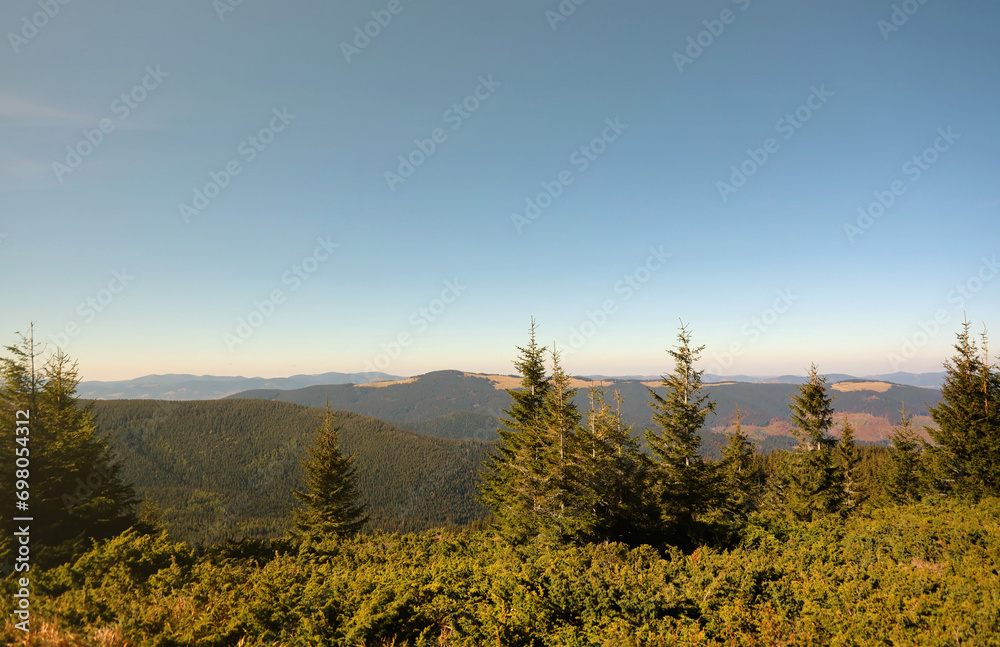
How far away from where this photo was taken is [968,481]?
78.2 ft

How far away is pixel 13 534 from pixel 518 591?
63.2 feet

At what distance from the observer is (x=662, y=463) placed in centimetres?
2302

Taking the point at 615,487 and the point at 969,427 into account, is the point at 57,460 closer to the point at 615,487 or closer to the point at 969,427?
the point at 615,487

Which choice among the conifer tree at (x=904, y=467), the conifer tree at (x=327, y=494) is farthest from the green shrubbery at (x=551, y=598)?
the conifer tree at (x=904, y=467)

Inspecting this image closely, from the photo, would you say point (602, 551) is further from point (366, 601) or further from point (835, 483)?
point (835, 483)

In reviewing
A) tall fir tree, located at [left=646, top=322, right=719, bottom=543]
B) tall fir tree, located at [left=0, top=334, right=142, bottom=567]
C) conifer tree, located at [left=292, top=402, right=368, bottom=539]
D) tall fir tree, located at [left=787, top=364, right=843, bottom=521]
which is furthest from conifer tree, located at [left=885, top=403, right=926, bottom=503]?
tall fir tree, located at [left=0, top=334, right=142, bottom=567]

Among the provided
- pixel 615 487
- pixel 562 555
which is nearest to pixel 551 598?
pixel 562 555

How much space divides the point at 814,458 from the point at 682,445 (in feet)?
37.2

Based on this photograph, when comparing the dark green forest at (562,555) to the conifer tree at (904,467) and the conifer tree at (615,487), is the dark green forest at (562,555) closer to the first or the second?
the conifer tree at (615,487)

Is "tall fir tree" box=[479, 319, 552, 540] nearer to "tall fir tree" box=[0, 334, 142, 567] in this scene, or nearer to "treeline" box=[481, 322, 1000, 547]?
"treeline" box=[481, 322, 1000, 547]

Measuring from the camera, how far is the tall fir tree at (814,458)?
2605 centimetres

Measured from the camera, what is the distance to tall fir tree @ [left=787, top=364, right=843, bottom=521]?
2605 centimetres

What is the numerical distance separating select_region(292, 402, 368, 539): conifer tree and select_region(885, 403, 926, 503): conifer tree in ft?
149

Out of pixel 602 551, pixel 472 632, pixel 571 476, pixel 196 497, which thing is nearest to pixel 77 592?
pixel 472 632
